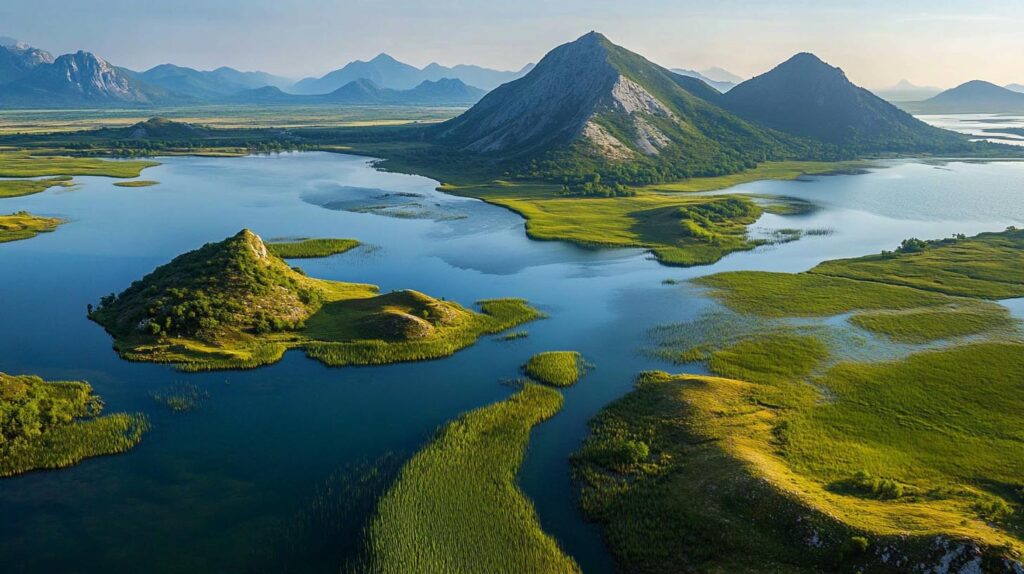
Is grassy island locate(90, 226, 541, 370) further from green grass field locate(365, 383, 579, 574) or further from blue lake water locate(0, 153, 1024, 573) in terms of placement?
green grass field locate(365, 383, 579, 574)

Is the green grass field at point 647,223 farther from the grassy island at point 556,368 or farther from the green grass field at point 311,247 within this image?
the grassy island at point 556,368

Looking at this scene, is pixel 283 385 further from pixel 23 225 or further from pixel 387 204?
pixel 387 204

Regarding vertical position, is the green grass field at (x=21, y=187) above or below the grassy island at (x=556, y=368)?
above

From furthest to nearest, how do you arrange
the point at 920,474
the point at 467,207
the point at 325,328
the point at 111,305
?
1. the point at 467,207
2. the point at 111,305
3. the point at 325,328
4. the point at 920,474

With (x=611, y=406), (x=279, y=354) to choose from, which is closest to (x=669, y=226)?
(x=611, y=406)

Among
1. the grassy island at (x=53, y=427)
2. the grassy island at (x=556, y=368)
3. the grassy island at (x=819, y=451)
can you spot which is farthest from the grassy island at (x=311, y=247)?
the grassy island at (x=819, y=451)

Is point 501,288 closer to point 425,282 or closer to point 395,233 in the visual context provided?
point 425,282
